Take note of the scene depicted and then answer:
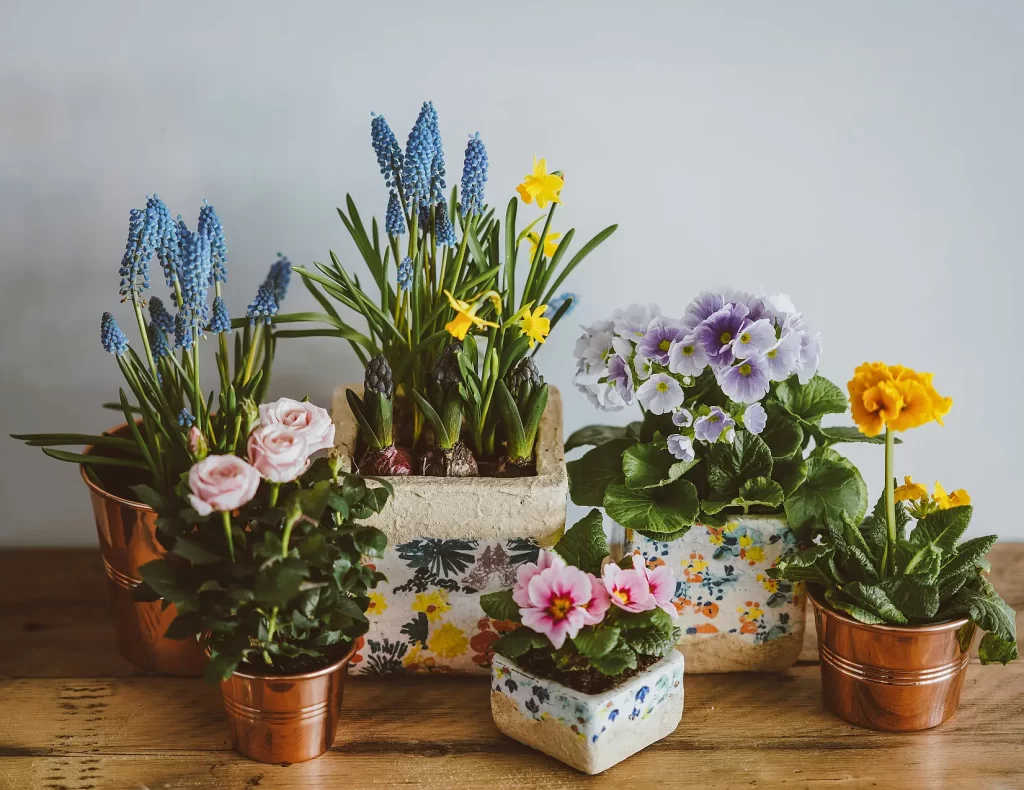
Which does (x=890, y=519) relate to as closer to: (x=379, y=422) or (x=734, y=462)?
(x=734, y=462)

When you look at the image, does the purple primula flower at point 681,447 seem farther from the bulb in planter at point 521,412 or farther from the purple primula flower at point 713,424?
the bulb in planter at point 521,412

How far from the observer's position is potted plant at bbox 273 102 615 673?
1.03 metres

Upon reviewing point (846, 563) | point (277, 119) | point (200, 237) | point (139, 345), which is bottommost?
point (846, 563)

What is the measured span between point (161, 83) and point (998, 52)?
104cm

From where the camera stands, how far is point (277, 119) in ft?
4.01

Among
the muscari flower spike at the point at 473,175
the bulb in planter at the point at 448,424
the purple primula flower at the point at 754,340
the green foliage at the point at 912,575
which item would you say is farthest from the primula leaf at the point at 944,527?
the muscari flower spike at the point at 473,175

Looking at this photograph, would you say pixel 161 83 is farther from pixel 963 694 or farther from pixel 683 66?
pixel 963 694

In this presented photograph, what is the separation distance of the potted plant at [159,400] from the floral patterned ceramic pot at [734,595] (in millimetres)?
476

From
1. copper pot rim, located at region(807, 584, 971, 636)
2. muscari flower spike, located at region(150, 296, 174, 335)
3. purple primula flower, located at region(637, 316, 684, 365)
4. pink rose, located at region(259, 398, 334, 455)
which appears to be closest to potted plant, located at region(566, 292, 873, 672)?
purple primula flower, located at region(637, 316, 684, 365)

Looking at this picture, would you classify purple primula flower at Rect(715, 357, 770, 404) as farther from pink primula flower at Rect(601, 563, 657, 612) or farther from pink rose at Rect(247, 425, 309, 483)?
pink rose at Rect(247, 425, 309, 483)

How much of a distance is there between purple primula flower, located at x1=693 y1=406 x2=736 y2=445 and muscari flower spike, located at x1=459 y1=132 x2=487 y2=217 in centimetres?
33

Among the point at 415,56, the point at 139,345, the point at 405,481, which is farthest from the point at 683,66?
the point at 139,345

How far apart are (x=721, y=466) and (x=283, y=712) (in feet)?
1.70

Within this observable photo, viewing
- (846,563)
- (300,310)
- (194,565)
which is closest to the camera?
(194,565)
